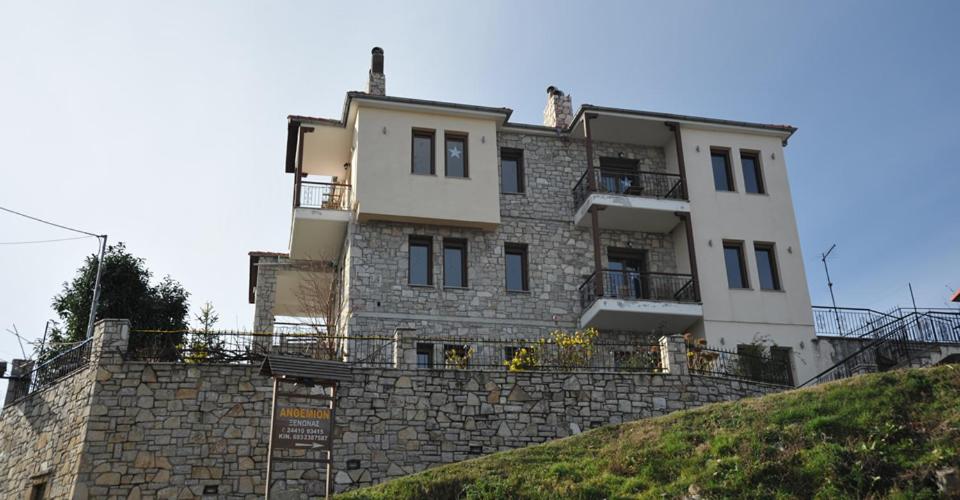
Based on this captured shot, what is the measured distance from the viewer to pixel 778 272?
22.8 metres

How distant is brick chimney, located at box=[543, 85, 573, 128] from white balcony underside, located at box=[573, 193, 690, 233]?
303cm

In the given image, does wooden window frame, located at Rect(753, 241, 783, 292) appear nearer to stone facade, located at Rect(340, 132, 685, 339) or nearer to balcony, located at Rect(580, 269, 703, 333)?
balcony, located at Rect(580, 269, 703, 333)

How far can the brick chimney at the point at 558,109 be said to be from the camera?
80.0 ft

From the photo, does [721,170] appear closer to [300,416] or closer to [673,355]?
[673,355]

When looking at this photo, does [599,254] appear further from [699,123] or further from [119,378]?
[119,378]

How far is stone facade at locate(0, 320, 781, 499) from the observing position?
15273 mm

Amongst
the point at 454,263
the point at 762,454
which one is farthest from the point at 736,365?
the point at 762,454

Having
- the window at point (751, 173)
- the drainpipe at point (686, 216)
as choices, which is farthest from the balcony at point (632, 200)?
the window at point (751, 173)

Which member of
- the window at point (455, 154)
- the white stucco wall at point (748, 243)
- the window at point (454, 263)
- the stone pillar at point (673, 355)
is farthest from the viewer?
the window at point (455, 154)

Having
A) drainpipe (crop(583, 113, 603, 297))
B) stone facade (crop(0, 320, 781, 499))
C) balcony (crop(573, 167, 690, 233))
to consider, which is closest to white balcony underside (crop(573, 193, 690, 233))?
balcony (crop(573, 167, 690, 233))

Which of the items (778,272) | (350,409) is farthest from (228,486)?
(778,272)

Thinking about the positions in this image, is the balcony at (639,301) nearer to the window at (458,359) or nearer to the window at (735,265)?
the window at (735,265)

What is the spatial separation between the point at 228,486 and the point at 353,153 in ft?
32.3

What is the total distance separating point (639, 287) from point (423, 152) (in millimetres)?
6380
